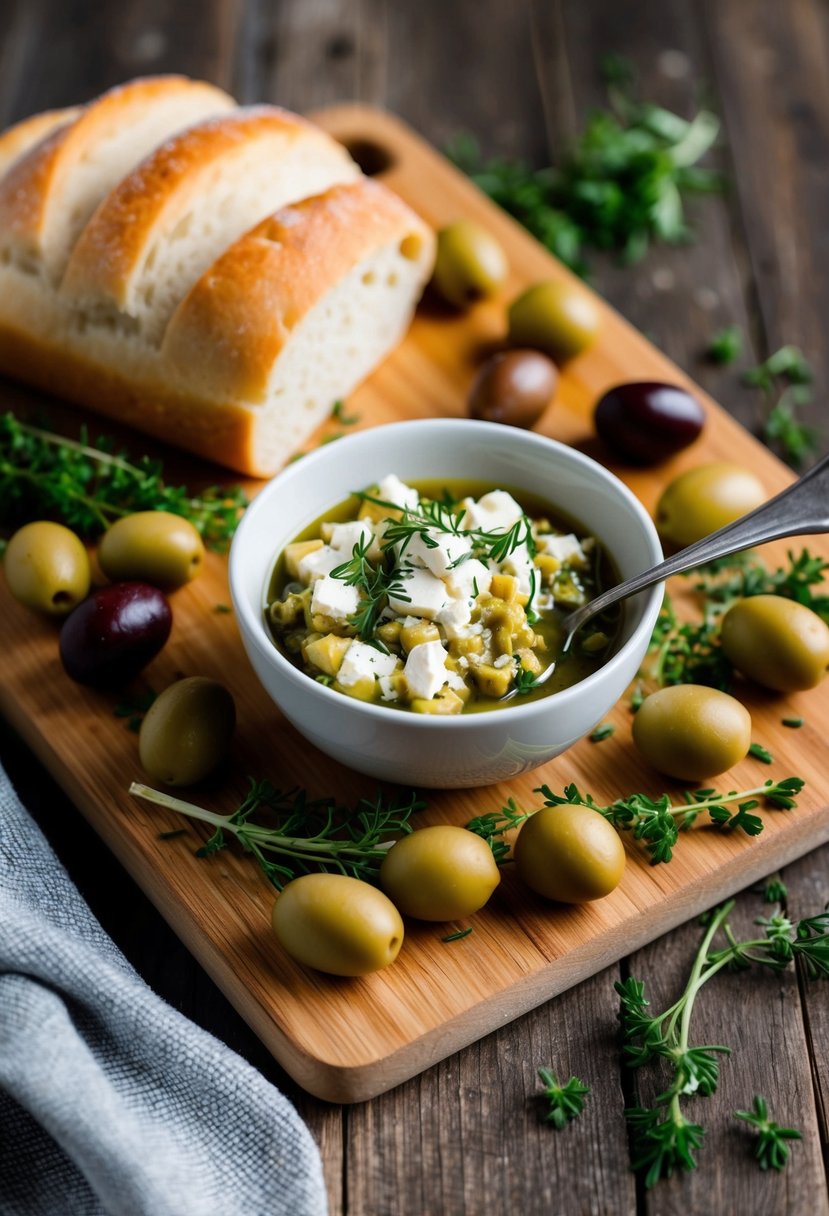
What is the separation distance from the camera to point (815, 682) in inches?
112

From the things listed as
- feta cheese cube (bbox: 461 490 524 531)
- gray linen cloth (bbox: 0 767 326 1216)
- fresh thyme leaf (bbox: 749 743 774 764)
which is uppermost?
feta cheese cube (bbox: 461 490 524 531)

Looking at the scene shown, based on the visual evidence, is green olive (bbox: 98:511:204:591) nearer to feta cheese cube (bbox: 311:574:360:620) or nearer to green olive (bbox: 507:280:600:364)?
feta cheese cube (bbox: 311:574:360:620)

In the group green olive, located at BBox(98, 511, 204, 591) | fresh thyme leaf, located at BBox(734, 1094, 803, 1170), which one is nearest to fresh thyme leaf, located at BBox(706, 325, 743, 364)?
green olive, located at BBox(98, 511, 204, 591)

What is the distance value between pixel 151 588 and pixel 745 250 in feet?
8.73

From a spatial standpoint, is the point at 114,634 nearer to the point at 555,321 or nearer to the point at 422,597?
the point at 422,597

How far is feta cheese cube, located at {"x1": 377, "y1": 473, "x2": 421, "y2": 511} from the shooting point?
273cm

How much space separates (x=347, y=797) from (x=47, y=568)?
90 cm

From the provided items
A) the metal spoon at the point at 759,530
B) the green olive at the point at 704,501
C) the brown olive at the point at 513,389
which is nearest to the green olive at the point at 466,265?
the brown olive at the point at 513,389

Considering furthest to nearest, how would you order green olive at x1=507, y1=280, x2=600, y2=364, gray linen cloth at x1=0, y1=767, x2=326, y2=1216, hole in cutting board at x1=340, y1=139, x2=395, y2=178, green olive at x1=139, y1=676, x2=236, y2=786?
hole in cutting board at x1=340, y1=139, x2=395, y2=178 → green olive at x1=507, y1=280, x2=600, y2=364 → green olive at x1=139, y1=676, x2=236, y2=786 → gray linen cloth at x1=0, y1=767, x2=326, y2=1216

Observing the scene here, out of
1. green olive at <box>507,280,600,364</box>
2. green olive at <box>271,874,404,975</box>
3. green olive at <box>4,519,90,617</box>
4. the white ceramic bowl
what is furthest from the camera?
green olive at <box>507,280,600,364</box>

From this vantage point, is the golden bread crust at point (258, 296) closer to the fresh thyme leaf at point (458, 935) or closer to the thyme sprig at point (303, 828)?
the thyme sprig at point (303, 828)

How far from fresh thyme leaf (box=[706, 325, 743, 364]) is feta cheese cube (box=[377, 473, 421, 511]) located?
1.67m

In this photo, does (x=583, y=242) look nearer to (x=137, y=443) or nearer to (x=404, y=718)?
(x=137, y=443)

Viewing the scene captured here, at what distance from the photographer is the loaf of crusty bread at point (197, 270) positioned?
3.24 meters
